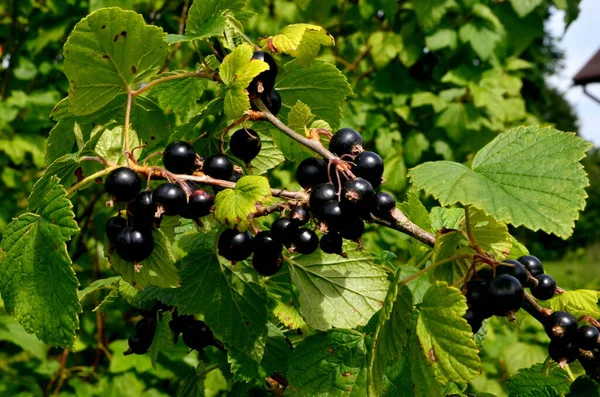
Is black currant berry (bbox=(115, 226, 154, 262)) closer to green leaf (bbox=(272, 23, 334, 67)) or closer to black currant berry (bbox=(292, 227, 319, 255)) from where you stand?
black currant berry (bbox=(292, 227, 319, 255))

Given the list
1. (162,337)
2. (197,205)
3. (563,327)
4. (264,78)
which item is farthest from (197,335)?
(563,327)

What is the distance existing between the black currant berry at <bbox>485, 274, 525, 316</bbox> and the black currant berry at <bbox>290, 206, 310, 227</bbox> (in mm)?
233

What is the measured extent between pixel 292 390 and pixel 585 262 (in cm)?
1308

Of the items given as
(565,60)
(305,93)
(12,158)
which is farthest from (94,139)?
(565,60)

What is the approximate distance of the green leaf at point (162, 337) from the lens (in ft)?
3.38

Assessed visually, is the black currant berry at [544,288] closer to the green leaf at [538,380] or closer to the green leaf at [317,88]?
the green leaf at [538,380]

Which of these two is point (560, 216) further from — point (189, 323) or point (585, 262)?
point (585, 262)

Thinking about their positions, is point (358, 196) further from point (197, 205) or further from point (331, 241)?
point (197, 205)

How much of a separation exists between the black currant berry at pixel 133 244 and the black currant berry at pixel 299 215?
7.4 inches

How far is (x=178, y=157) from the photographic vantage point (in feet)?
2.62

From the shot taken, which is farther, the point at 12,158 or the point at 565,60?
the point at 565,60

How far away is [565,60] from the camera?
22562 mm

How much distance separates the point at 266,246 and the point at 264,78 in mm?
234

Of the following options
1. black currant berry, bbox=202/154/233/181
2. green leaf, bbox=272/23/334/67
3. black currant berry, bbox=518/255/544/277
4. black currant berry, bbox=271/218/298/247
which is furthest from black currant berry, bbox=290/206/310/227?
black currant berry, bbox=518/255/544/277
